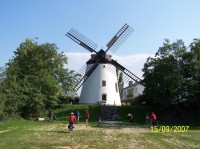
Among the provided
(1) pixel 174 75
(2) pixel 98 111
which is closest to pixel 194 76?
(1) pixel 174 75

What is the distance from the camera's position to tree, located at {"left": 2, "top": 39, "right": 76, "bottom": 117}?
49938 millimetres

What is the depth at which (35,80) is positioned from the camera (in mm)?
55906

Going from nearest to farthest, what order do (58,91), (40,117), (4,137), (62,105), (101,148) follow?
(101,148) < (4,137) < (40,117) < (58,91) < (62,105)

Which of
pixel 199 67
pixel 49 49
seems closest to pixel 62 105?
pixel 49 49

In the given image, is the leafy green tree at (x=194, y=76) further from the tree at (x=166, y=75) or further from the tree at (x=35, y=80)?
the tree at (x=35, y=80)

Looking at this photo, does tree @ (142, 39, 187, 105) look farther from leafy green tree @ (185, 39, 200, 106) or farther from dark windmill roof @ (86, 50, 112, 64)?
dark windmill roof @ (86, 50, 112, 64)

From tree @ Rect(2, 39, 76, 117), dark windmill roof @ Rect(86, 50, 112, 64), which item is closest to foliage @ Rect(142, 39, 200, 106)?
dark windmill roof @ Rect(86, 50, 112, 64)

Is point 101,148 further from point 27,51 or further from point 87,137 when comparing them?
point 27,51

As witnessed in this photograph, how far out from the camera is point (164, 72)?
56.3 m

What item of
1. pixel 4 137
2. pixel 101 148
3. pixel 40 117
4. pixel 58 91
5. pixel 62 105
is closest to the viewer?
pixel 101 148

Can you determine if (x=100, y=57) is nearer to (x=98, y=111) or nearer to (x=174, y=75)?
(x=98, y=111)

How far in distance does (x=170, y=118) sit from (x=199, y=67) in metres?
9.29

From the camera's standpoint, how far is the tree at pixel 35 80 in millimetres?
49938

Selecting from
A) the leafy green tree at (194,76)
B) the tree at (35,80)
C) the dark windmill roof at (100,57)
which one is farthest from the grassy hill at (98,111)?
the dark windmill roof at (100,57)
